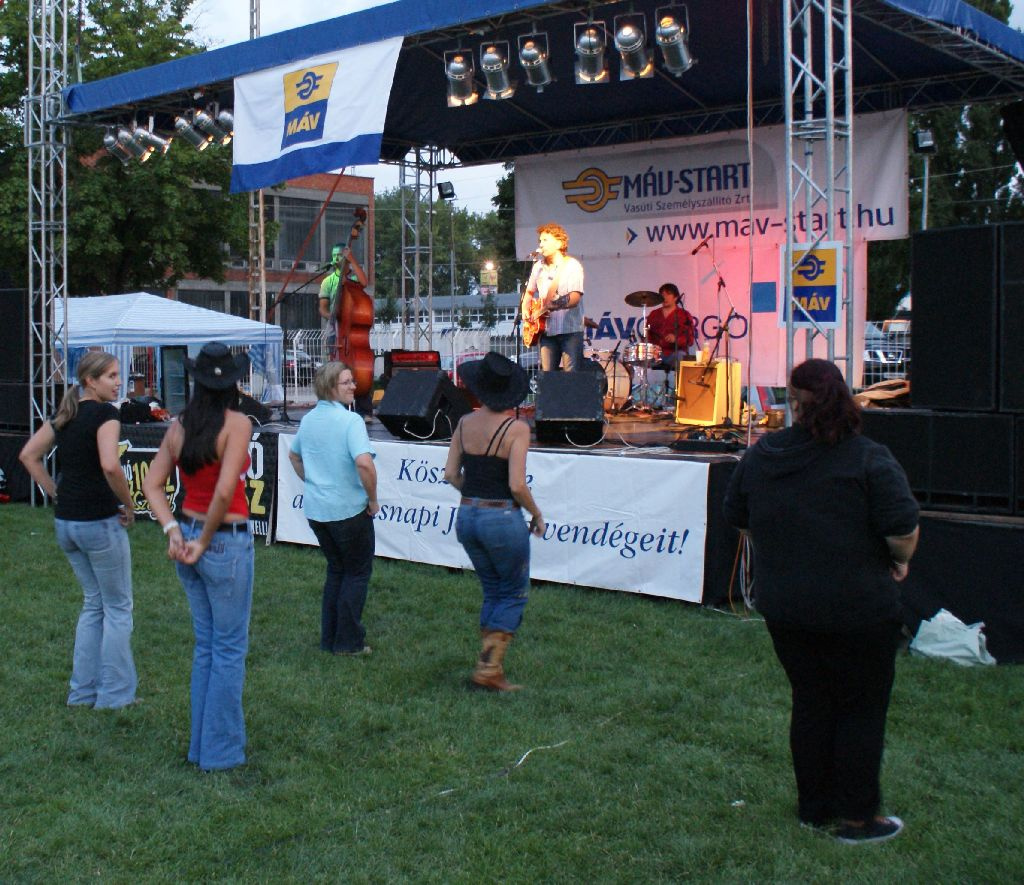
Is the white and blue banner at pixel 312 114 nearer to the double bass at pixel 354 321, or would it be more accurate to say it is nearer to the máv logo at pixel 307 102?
the máv logo at pixel 307 102

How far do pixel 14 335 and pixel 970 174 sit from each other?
23030 mm

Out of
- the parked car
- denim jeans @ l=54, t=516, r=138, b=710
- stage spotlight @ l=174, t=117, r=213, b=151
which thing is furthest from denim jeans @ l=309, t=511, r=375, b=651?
the parked car

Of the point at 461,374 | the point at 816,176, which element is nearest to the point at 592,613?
the point at 461,374

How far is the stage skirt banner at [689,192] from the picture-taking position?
39.2ft

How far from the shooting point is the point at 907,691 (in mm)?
5418

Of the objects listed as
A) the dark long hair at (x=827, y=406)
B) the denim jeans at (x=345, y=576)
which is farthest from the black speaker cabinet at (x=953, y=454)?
the dark long hair at (x=827, y=406)

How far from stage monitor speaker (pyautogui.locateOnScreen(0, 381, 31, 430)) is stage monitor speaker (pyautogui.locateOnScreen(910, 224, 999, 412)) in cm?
916

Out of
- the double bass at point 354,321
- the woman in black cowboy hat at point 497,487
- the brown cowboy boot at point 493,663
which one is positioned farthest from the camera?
the double bass at point 354,321

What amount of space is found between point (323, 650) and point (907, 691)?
3047mm

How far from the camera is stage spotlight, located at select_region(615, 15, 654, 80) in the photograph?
29.8 ft

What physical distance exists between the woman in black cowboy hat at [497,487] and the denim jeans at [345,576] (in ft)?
2.85

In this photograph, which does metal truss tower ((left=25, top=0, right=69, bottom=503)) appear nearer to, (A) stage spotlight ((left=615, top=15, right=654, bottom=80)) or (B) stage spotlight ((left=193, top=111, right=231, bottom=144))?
(B) stage spotlight ((left=193, top=111, right=231, bottom=144))

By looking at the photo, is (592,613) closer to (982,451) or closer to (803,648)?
(982,451)

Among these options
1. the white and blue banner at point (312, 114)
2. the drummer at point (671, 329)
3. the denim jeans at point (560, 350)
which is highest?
the white and blue banner at point (312, 114)
